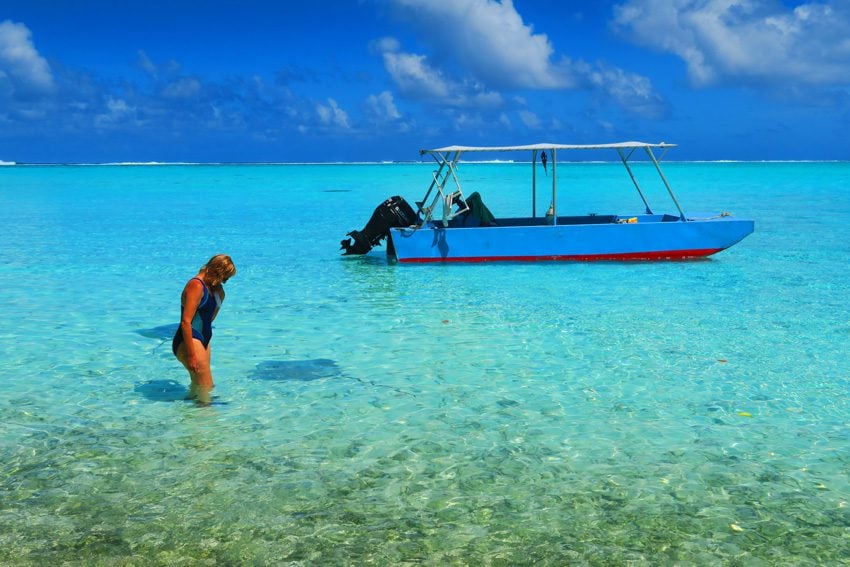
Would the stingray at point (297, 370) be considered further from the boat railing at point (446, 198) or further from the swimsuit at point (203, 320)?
the boat railing at point (446, 198)

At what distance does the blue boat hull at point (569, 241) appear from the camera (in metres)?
15.4

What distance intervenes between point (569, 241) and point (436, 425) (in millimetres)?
9262

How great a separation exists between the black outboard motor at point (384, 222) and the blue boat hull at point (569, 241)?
0.86 m

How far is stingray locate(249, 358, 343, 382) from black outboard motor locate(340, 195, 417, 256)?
300 inches

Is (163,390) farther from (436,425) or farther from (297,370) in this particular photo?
(436,425)

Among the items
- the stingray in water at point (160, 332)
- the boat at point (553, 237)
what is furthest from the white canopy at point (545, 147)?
the stingray in water at point (160, 332)

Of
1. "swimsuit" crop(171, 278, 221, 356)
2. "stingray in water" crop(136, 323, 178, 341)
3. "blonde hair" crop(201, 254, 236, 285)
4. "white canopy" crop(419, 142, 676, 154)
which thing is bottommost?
"stingray in water" crop(136, 323, 178, 341)

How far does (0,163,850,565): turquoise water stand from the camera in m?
4.73

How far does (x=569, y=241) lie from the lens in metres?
15.4

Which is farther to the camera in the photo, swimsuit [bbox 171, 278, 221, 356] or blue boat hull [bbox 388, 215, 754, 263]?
blue boat hull [bbox 388, 215, 754, 263]

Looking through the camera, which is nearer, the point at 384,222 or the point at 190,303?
the point at 190,303

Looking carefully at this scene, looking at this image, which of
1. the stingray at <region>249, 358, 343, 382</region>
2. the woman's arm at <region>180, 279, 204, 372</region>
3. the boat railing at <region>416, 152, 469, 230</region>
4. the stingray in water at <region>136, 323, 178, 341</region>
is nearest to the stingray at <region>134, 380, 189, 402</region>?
the stingray at <region>249, 358, 343, 382</region>

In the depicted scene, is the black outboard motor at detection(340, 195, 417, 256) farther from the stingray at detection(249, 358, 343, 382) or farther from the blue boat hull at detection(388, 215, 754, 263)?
the stingray at detection(249, 358, 343, 382)

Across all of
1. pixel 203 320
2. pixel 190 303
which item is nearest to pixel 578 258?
pixel 203 320
